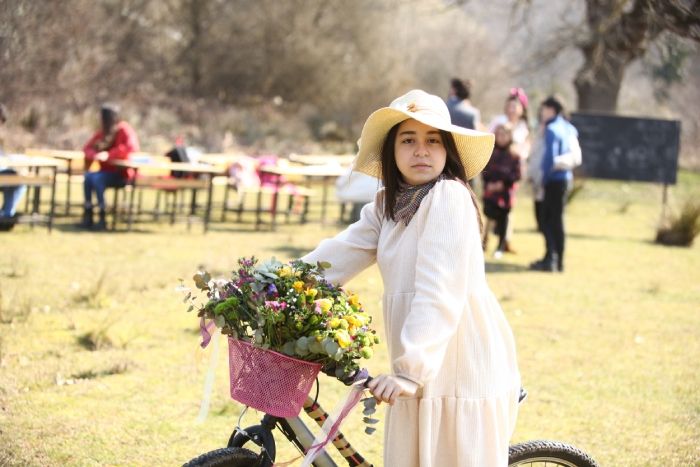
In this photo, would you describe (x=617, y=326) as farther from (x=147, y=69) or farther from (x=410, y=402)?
(x=147, y=69)

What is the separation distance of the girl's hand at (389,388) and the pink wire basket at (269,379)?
0.18 metres

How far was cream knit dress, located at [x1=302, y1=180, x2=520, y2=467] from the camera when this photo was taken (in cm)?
318

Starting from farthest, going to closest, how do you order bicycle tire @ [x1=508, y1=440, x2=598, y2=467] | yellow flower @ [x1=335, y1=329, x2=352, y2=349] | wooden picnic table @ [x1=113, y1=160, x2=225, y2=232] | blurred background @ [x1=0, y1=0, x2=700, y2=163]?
blurred background @ [x1=0, y1=0, x2=700, y2=163] < wooden picnic table @ [x1=113, y1=160, x2=225, y2=232] < bicycle tire @ [x1=508, y1=440, x2=598, y2=467] < yellow flower @ [x1=335, y1=329, x2=352, y2=349]

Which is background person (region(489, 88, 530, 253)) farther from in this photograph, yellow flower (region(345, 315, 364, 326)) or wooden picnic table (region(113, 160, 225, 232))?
yellow flower (region(345, 315, 364, 326))

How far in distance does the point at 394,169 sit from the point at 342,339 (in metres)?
0.81

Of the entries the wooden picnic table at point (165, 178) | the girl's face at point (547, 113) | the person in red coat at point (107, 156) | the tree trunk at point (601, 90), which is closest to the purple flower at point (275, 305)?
the girl's face at point (547, 113)

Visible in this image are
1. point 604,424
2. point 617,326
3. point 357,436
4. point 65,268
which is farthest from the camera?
point 65,268

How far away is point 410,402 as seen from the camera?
129 inches

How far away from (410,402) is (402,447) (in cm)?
15

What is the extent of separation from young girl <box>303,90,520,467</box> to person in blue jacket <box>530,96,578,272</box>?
328 inches

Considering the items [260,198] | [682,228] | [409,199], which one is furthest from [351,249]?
[682,228]

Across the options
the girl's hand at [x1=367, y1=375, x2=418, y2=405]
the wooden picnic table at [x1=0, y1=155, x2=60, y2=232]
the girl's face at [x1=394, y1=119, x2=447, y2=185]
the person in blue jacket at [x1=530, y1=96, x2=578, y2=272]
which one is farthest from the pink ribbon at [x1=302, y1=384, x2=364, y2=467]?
the wooden picnic table at [x1=0, y1=155, x2=60, y2=232]

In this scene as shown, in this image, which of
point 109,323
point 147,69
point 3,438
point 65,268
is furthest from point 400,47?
point 3,438

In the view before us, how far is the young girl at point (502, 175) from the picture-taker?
40.4 ft
